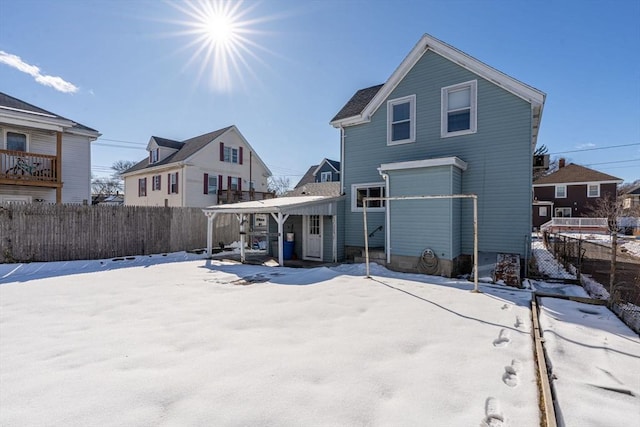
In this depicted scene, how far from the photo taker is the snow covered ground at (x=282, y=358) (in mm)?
2648

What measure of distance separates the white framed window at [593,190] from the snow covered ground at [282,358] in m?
32.3

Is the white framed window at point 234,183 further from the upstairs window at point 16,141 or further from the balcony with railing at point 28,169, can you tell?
A: the upstairs window at point 16,141

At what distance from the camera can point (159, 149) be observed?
2447 cm

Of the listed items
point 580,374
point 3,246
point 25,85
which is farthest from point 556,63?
point 25,85

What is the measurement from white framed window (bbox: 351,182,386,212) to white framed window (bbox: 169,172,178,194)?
15.6m

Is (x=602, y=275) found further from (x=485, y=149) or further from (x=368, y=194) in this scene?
(x=368, y=194)

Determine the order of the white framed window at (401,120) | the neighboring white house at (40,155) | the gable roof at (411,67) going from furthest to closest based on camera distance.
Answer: the neighboring white house at (40,155) < the white framed window at (401,120) < the gable roof at (411,67)

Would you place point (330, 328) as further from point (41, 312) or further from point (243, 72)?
point (243, 72)

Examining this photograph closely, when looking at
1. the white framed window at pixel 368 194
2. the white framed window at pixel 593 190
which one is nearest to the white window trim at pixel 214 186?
the white framed window at pixel 368 194

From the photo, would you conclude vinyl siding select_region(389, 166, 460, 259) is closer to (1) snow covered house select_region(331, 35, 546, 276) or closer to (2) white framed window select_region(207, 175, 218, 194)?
(1) snow covered house select_region(331, 35, 546, 276)

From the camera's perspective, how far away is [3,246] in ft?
33.7

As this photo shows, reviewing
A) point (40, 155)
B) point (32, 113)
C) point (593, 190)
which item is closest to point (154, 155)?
point (40, 155)

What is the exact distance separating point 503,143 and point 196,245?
13.9m

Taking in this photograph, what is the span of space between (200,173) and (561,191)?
35.3 metres
